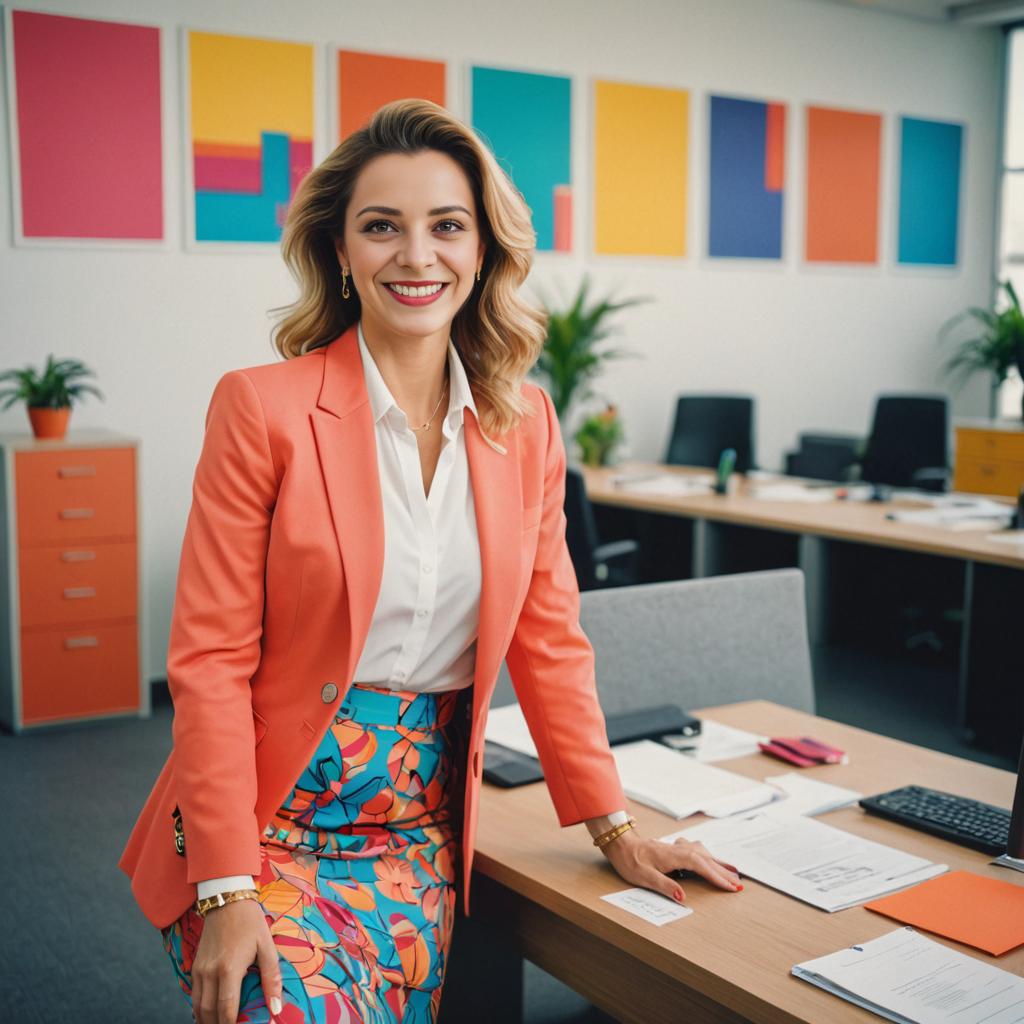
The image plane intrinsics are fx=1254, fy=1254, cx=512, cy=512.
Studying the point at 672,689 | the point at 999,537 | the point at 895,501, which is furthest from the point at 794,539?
the point at 672,689

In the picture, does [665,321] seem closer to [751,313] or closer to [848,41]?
→ [751,313]

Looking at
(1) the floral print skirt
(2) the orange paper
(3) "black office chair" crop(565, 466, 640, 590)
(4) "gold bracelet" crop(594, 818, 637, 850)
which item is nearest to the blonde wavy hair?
(1) the floral print skirt

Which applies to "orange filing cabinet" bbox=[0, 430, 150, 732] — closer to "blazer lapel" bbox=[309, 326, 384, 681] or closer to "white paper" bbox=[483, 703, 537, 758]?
"white paper" bbox=[483, 703, 537, 758]

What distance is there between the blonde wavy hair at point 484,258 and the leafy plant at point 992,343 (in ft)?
20.7

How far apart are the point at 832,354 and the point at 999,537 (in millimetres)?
3537

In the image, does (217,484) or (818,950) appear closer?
(818,950)

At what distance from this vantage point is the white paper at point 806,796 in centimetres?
178

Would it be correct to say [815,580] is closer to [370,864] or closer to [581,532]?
[581,532]

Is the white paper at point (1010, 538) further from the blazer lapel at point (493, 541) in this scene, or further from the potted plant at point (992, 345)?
the potted plant at point (992, 345)

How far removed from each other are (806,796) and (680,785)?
0.60 feet

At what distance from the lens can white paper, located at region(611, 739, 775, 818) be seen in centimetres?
178

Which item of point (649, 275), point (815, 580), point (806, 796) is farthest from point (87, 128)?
point (806, 796)

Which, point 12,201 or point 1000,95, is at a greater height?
point 1000,95

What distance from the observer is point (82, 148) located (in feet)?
16.1
